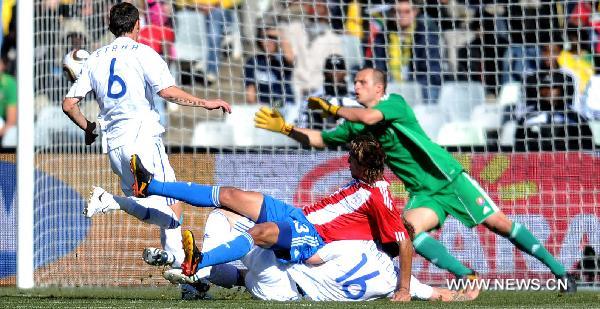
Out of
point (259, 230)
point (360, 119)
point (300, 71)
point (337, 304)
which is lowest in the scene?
point (337, 304)

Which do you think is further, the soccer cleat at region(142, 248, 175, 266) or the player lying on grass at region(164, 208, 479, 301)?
the player lying on grass at region(164, 208, 479, 301)

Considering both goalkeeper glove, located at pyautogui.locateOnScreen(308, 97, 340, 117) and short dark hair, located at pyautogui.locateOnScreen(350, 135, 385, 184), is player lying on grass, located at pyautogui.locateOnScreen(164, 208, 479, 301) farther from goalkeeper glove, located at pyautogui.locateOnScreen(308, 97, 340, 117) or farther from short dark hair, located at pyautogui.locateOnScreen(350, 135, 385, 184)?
goalkeeper glove, located at pyautogui.locateOnScreen(308, 97, 340, 117)

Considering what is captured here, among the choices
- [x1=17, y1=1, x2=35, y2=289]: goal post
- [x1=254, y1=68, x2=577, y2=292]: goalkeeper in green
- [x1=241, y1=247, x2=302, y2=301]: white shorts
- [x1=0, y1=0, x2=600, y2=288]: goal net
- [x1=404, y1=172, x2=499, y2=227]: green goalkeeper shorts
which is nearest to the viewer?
[x1=241, y1=247, x2=302, y2=301]: white shorts

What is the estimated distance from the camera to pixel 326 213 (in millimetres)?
8203

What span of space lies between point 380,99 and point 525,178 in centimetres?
252

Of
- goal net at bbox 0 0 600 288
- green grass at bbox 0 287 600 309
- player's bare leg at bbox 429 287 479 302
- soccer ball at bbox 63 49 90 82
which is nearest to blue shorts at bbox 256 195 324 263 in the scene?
green grass at bbox 0 287 600 309

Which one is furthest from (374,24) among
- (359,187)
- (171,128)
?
(359,187)

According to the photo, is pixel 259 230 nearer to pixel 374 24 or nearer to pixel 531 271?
pixel 531 271

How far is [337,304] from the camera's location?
7625 millimetres

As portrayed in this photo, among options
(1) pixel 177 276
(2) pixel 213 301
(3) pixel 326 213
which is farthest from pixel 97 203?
(3) pixel 326 213

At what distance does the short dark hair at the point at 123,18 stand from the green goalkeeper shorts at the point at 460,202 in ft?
9.23

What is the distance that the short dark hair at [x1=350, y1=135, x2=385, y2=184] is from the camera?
7977 mm

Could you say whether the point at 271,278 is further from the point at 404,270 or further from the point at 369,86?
the point at 369,86

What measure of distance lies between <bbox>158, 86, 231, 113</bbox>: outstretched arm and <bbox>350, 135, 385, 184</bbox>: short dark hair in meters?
0.90
